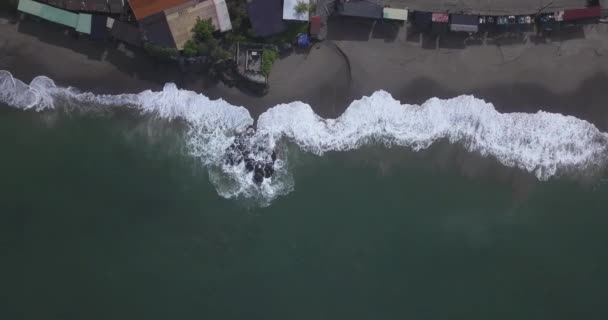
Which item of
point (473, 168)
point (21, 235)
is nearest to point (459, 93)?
point (473, 168)

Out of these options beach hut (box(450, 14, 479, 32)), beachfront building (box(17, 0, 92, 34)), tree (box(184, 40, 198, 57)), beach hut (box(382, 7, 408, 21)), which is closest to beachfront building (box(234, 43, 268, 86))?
tree (box(184, 40, 198, 57))

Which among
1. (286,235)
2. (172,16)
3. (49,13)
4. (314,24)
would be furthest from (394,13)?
(49,13)

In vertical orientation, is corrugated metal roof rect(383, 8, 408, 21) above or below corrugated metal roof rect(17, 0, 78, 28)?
above

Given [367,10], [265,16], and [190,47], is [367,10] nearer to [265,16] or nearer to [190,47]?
[265,16]

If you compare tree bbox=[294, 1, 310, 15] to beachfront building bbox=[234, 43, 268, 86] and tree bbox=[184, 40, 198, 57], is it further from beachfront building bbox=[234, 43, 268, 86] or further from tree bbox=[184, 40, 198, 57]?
tree bbox=[184, 40, 198, 57]

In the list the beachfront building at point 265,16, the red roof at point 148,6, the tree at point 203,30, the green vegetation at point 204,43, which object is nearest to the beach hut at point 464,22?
the beachfront building at point 265,16

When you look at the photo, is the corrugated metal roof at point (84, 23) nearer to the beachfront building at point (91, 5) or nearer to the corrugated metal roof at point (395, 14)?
the beachfront building at point (91, 5)
